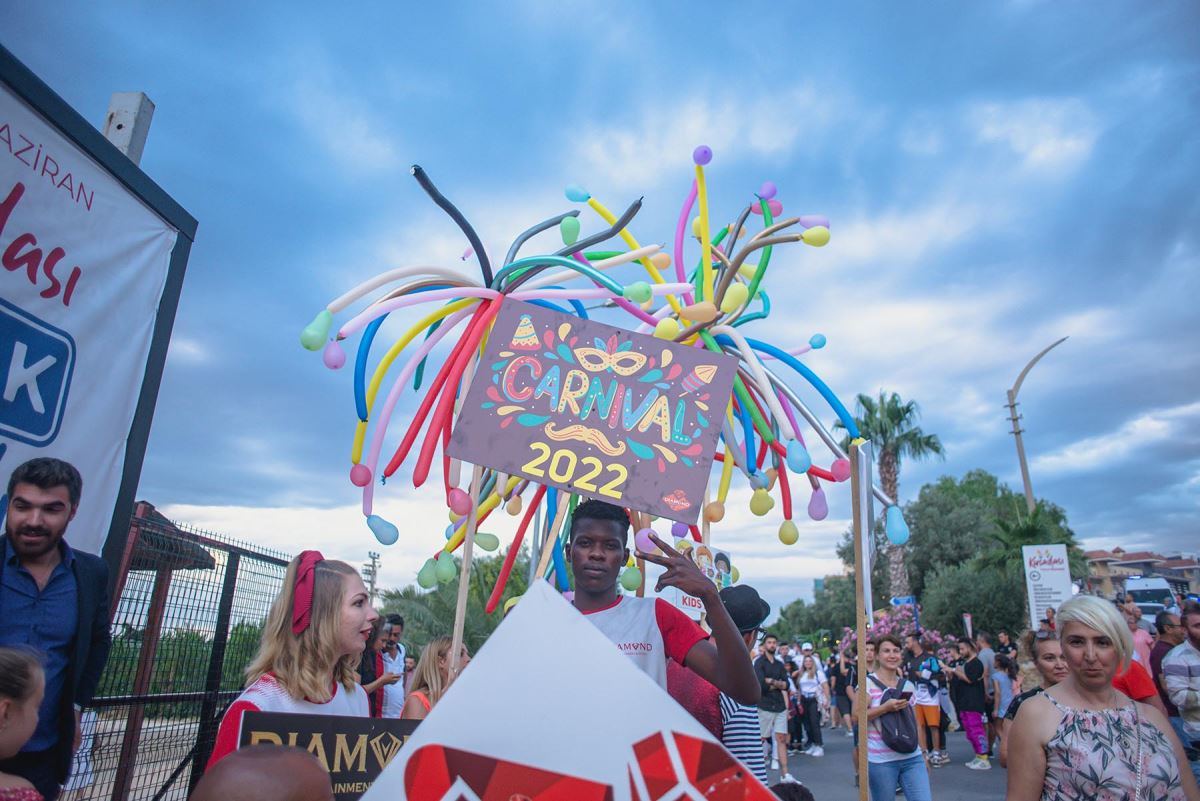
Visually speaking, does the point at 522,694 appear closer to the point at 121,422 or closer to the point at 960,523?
the point at 121,422

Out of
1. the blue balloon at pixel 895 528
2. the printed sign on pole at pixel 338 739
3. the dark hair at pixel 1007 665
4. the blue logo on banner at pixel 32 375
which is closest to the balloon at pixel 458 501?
the printed sign on pole at pixel 338 739

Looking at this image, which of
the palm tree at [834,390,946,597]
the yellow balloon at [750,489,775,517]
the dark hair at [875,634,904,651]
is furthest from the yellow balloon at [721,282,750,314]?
the palm tree at [834,390,946,597]

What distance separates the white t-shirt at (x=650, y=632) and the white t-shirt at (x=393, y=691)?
13.4ft

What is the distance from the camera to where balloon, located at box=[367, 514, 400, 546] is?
380 cm

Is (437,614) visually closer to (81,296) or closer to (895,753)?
(895,753)

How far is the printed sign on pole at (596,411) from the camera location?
306 cm

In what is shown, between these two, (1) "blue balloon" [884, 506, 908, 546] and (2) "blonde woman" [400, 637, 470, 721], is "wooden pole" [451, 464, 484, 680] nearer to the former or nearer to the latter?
(2) "blonde woman" [400, 637, 470, 721]

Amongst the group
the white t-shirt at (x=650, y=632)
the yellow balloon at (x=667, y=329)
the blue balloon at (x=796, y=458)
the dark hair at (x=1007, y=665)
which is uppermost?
the yellow balloon at (x=667, y=329)

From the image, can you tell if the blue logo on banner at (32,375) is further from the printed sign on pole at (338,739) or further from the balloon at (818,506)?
the balloon at (818,506)

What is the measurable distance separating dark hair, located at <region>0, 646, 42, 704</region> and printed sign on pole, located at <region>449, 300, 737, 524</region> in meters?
1.47

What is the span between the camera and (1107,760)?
8.58 ft

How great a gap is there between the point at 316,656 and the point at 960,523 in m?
39.1

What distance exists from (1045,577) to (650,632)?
15.6 m

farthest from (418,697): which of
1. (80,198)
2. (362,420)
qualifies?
(80,198)
